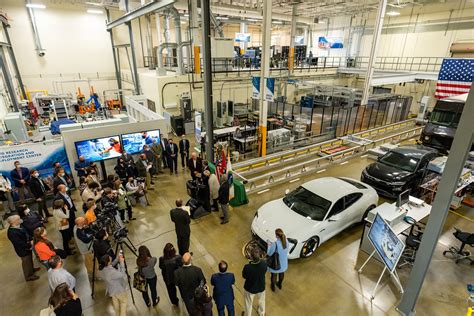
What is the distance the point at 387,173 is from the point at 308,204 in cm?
384

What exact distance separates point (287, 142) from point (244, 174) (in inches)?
141

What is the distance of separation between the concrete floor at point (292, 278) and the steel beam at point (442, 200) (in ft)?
2.23

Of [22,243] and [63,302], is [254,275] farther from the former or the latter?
[22,243]

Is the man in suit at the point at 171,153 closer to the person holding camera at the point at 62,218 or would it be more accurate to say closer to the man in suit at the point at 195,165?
the man in suit at the point at 195,165

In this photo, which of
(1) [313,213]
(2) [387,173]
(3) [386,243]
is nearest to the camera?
(3) [386,243]

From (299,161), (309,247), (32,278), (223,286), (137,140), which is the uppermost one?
(137,140)

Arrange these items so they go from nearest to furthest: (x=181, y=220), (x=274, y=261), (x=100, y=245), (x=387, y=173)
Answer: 1. (x=100, y=245)
2. (x=274, y=261)
3. (x=181, y=220)
4. (x=387, y=173)

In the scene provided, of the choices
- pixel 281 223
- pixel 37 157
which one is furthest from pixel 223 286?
pixel 37 157

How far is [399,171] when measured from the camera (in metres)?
8.20

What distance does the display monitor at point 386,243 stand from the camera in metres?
4.57

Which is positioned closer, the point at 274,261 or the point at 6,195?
the point at 274,261

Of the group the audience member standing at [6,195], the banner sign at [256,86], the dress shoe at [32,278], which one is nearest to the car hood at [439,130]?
the banner sign at [256,86]

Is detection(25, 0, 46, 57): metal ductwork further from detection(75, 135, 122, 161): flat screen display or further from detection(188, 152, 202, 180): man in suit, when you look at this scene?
detection(188, 152, 202, 180): man in suit

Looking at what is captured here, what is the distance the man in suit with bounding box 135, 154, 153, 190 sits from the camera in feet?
27.7
